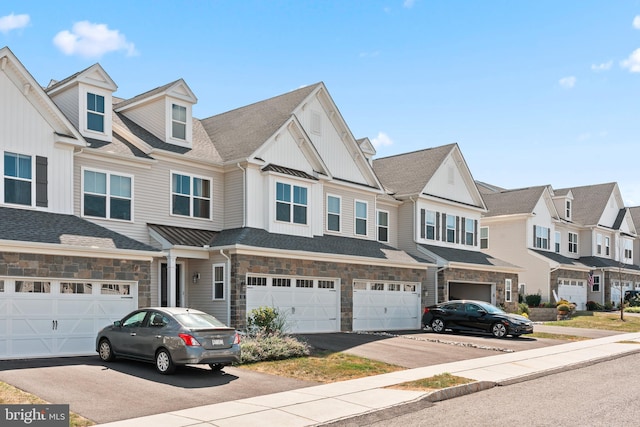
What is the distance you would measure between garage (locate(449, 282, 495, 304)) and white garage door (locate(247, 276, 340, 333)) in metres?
13.3

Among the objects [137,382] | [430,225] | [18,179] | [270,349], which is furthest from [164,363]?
[430,225]

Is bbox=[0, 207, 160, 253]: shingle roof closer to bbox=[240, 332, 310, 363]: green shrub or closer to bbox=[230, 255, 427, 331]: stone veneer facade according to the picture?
bbox=[230, 255, 427, 331]: stone veneer facade

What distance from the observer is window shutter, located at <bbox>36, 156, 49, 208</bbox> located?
66.7ft

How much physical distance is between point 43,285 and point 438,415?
38.8 feet

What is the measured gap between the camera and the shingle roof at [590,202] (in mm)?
52906

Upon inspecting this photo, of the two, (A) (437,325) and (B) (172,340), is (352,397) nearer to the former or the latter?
(B) (172,340)

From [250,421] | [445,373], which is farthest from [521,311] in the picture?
[250,421]

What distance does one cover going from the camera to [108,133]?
76.3 feet

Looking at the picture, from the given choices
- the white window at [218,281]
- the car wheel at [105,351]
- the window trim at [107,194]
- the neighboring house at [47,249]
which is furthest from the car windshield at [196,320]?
the window trim at [107,194]

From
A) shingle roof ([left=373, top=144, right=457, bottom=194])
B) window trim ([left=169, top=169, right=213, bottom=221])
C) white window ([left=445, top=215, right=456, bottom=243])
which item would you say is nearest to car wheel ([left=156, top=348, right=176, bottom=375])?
window trim ([left=169, top=169, right=213, bottom=221])

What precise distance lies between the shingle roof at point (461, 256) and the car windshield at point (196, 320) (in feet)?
62.8

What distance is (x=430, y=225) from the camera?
35.2 metres

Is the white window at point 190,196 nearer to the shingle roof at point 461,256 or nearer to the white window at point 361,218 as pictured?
the white window at point 361,218

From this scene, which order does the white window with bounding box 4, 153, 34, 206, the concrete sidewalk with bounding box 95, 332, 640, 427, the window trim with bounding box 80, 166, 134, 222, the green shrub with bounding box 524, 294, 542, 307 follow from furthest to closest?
1. the green shrub with bounding box 524, 294, 542, 307
2. the window trim with bounding box 80, 166, 134, 222
3. the white window with bounding box 4, 153, 34, 206
4. the concrete sidewalk with bounding box 95, 332, 640, 427
